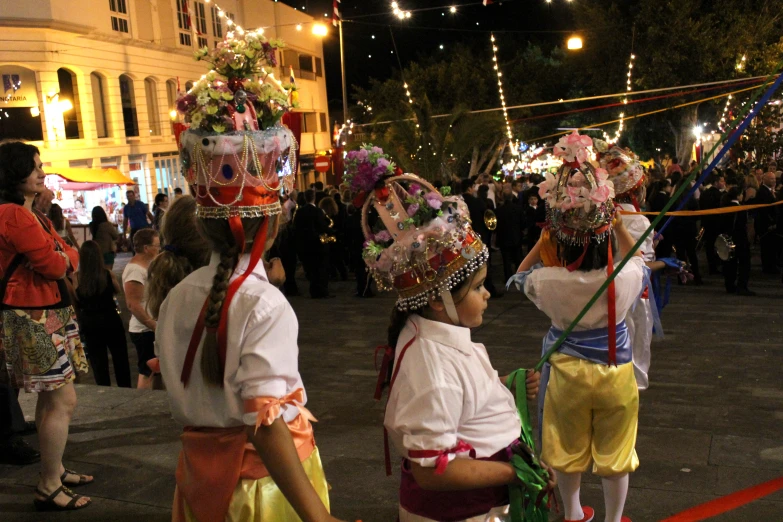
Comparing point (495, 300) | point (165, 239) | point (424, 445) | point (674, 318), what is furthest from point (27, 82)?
point (424, 445)

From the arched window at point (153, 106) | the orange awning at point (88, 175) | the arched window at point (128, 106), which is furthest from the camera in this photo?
the arched window at point (153, 106)

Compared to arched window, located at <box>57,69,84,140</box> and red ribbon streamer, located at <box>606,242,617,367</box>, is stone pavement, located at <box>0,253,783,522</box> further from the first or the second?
arched window, located at <box>57,69,84,140</box>

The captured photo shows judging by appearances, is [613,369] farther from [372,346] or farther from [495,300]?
[495,300]

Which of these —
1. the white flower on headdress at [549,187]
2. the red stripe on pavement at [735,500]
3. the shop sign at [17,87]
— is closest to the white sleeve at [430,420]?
the red stripe on pavement at [735,500]

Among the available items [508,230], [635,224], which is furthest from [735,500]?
[508,230]

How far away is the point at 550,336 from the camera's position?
13.0 ft

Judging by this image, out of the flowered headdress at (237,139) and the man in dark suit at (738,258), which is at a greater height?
the flowered headdress at (237,139)

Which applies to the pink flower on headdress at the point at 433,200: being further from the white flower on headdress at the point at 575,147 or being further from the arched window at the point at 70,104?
the arched window at the point at 70,104

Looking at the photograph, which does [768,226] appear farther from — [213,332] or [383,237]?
[213,332]

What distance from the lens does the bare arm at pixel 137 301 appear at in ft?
17.1

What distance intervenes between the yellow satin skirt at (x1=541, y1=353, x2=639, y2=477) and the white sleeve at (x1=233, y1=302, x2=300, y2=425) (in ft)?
6.77

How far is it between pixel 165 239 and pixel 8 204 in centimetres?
106

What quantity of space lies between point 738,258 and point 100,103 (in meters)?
19.8

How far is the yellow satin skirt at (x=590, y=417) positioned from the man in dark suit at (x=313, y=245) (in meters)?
8.32
